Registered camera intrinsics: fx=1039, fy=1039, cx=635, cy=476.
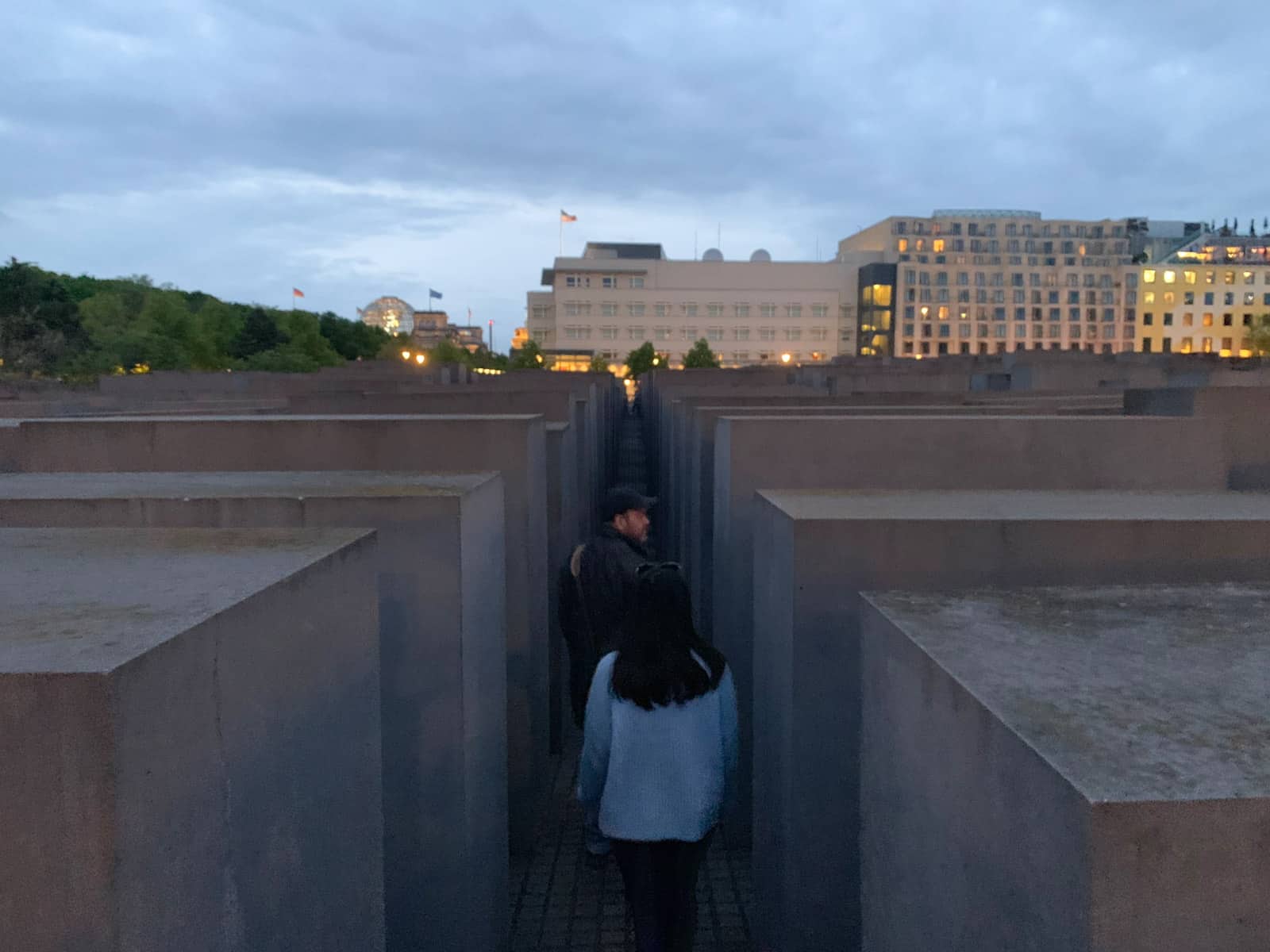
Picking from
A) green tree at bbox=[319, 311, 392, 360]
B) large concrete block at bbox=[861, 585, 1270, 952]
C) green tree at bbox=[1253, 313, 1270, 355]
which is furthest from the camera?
green tree at bbox=[319, 311, 392, 360]

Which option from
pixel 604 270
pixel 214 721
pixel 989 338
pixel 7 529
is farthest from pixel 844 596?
pixel 989 338

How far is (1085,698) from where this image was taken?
7.41ft

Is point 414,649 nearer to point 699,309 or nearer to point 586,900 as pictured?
point 586,900

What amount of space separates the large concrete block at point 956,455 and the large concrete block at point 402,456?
1.25 meters

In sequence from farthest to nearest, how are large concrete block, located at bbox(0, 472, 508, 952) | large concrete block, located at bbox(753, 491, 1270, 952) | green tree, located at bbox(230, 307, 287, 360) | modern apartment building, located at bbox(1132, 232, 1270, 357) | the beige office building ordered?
modern apartment building, located at bbox(1132, 232, 1270, 357) → the beige office building → green tree, located at bbox(230, 307, 287, 360) → large concrete block, located at bbox(0, 472, 508, 952) → large concrete block, located at bbox(753, 491, 1270, 952)

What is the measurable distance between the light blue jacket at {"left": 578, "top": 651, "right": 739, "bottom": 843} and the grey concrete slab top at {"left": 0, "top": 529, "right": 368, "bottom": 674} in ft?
3.40

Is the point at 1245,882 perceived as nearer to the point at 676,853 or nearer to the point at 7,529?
the point at 676,853

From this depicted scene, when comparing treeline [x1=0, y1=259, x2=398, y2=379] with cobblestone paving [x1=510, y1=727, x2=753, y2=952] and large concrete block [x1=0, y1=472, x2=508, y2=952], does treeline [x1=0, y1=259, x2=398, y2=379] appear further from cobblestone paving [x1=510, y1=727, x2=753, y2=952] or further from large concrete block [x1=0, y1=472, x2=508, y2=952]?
large concrete block [x1=0, y1=472, x2=508, y2=952]

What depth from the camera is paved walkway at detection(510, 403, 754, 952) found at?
489cm

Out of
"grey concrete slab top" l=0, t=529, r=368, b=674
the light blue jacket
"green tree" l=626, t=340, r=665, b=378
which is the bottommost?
the light blue jacket

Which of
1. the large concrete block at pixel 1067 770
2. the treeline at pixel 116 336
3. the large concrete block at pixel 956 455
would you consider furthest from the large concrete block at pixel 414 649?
the treeline at pixel 116 336

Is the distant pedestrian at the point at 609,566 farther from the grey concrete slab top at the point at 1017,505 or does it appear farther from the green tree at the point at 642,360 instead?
the green tree at the point at 642,360

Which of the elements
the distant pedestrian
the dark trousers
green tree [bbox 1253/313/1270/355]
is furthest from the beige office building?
the dark trousers

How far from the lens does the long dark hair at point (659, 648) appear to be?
3.31 meters
